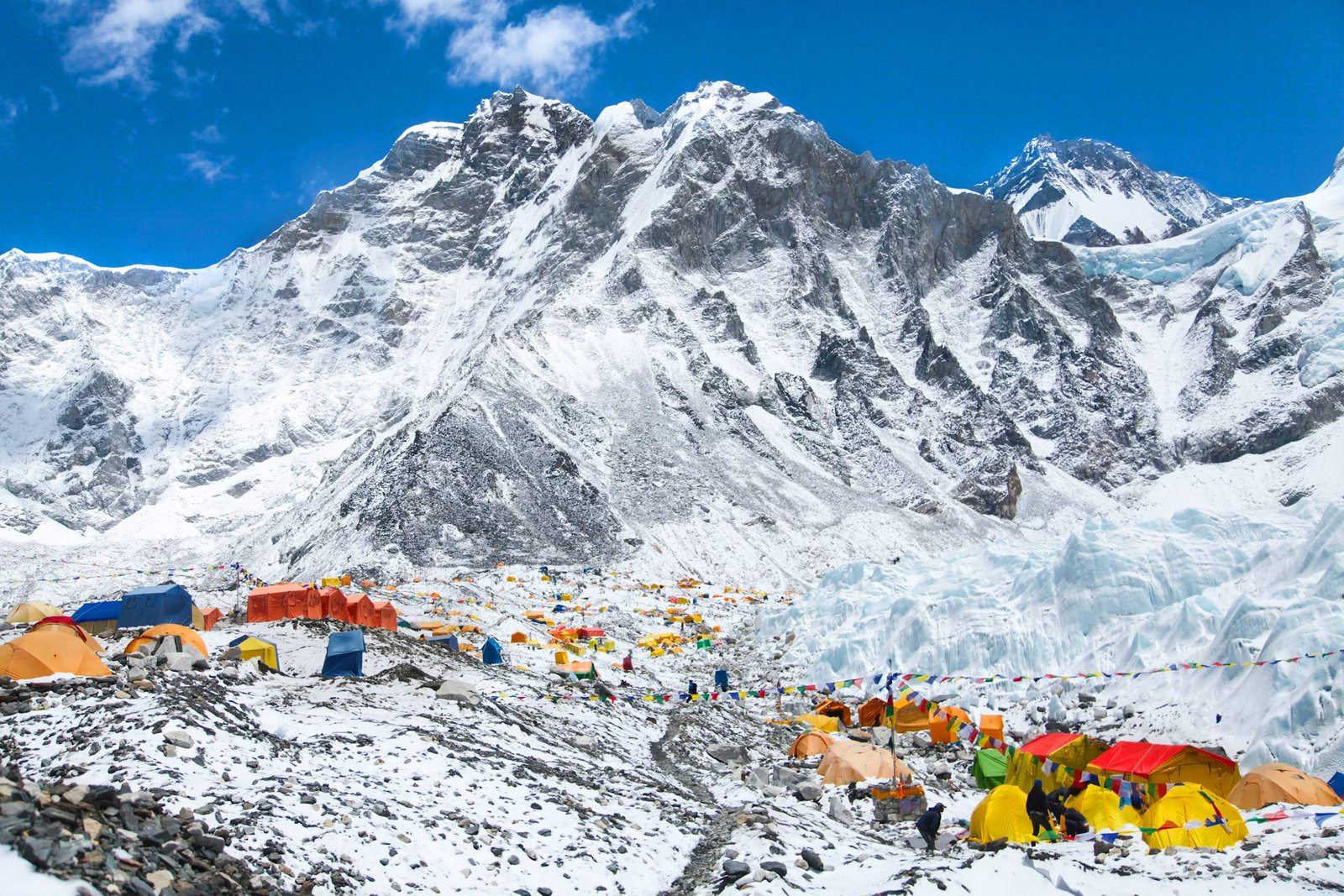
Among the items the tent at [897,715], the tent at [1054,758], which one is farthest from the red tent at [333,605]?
the tent at [1054,758]

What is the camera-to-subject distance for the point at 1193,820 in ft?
54.8

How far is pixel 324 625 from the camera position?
1391 inches

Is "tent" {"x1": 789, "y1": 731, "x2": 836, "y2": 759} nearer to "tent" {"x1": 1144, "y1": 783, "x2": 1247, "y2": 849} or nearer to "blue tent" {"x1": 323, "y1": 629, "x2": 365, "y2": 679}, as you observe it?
"tent" {"x1": 1144, "y1": 783, "x2": 1247, "y2": 849}

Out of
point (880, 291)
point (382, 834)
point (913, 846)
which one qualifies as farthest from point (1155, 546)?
point (880, 291)

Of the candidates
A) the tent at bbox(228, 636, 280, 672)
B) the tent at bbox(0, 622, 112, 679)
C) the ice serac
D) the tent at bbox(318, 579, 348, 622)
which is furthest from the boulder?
the ice serac

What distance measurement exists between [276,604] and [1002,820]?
30.1 metres

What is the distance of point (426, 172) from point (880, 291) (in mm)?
97880

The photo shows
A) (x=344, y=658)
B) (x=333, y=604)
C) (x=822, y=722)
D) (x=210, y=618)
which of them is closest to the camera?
(x=344, y=658)

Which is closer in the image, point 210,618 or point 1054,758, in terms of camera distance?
point 1054,758

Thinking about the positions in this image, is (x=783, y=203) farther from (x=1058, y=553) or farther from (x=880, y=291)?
(x=1058, y=553)

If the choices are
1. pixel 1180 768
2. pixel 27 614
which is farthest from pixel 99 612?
pixel 1180 768

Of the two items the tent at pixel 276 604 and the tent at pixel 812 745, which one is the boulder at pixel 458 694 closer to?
the tent at pixel 812 745

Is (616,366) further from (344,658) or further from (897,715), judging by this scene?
(344,658)

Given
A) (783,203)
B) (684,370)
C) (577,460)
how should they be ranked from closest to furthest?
(577,460) < (684,370) < (783,203)
